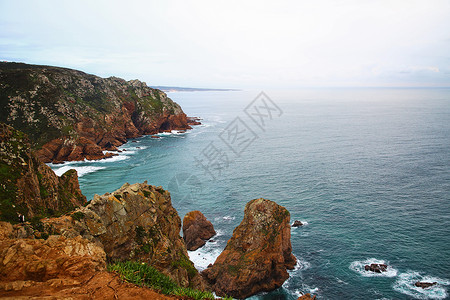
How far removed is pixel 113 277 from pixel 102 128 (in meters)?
91.3

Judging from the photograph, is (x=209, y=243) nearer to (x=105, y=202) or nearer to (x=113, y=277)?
(x=105, y=202)

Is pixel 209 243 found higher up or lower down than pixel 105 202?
lower down

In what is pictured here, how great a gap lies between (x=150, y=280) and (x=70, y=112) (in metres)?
89.7

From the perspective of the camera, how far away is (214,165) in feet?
255

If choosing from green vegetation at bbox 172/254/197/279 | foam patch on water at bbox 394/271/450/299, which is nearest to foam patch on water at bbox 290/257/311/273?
foam patch on water at bbox 394/271/450/299

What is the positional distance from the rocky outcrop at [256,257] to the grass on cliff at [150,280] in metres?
19.7

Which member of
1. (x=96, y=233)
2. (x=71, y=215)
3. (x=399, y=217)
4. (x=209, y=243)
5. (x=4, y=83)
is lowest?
(x=209, y=243)

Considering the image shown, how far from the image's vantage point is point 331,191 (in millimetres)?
56031

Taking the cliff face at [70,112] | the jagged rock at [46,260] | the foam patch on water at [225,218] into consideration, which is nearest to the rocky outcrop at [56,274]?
the jagged rock at [46,260]

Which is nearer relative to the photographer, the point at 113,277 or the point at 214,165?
the point at 113,277

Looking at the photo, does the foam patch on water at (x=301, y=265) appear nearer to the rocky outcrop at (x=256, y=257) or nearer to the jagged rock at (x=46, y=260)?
A: the rocky outcrop at (x=256, y=257)

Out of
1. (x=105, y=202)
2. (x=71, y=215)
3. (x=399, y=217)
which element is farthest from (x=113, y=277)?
(x=399, y=217)

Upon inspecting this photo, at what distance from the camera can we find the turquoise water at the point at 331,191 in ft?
112

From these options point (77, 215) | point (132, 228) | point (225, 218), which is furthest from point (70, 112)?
point (77, 215)
